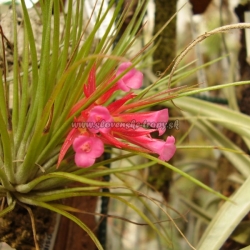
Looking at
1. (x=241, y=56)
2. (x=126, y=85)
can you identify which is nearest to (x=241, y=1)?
(x=241, y=56)

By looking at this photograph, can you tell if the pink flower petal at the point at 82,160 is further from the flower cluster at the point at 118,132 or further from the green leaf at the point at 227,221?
the green leaf at the point at 227,221

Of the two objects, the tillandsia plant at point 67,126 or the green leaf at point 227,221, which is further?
the green leaf at point 227,221

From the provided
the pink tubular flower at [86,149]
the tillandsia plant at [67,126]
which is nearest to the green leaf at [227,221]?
the tillandsia plant at [67,126]

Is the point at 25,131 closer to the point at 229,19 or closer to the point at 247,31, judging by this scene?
the point at 247,31

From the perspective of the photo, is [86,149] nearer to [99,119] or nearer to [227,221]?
[99,119]

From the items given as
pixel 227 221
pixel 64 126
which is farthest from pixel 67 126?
pixel 227 221

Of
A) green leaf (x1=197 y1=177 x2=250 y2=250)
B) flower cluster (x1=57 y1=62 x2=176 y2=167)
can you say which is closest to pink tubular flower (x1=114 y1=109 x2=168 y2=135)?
flower cluster (x1=57 y1=62 x2=176 y2=167)

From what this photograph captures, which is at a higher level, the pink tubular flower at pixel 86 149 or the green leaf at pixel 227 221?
the pink tubular flower at pixel 86 149
